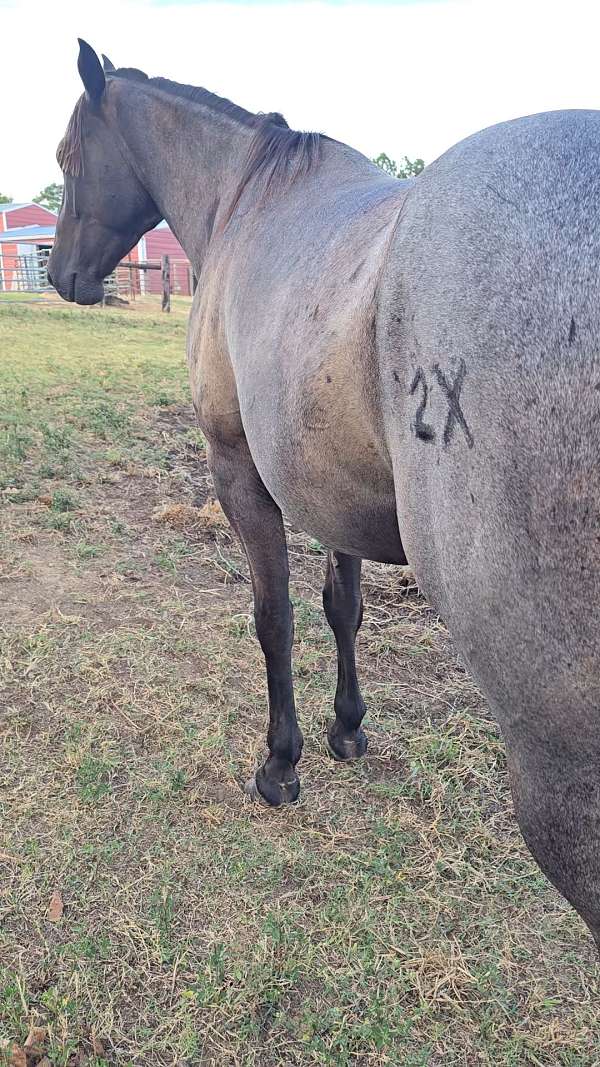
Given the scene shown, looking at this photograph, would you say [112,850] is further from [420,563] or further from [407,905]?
[420,563]

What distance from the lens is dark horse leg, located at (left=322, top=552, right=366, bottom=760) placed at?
2.79m

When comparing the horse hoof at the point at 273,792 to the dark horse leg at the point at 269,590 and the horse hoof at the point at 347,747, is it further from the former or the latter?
the horse hoof at the point at 347,747

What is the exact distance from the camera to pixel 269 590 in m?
2.50

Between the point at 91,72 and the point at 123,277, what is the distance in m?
27.2

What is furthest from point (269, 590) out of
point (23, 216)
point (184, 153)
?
point (23, 216)

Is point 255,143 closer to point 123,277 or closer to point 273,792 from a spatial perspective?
point 273,792

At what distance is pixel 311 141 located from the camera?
219 cm

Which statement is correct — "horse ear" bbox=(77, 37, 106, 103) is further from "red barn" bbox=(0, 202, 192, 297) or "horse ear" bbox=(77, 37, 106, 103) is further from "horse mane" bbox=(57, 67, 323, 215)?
"red barn" bbox=(0, 202, 192, 297)

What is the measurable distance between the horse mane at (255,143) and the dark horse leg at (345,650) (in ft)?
4.62

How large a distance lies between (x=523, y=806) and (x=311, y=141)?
203 centimetres

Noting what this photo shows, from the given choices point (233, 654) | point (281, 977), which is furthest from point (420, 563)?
point (233, 654)

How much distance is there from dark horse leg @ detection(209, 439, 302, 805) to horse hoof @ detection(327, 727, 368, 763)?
199mm

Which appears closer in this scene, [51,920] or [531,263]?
[531,263]

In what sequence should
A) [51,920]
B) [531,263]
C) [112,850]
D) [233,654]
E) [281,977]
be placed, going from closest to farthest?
[531,263]
[281,977]
[51,920]
[112,850]
[233,654]
